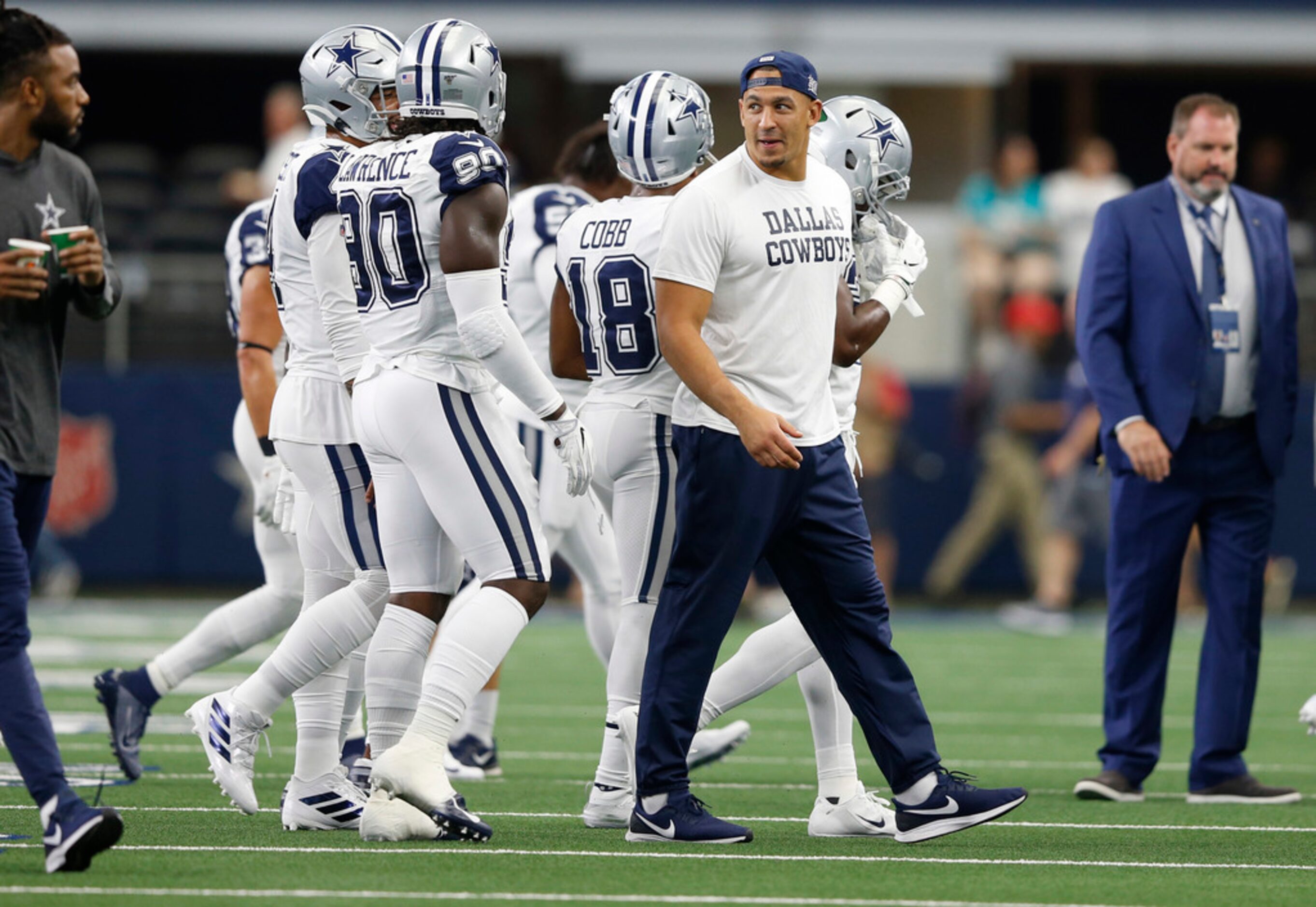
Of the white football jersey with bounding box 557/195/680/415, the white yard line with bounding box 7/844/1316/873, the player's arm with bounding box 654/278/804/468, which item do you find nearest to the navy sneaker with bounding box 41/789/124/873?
the white yard line with bounding box 7/844/1316/873

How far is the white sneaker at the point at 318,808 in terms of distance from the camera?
234 inches

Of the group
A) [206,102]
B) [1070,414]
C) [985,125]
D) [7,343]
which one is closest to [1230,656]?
[7,343]

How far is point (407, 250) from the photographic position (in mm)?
5578

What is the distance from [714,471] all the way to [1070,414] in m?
9.72

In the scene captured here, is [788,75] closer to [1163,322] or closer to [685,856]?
[685,856]

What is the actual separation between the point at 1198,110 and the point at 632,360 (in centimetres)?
250

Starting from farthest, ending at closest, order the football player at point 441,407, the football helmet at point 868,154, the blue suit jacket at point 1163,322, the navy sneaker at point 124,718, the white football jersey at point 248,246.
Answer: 1. the blue suit jacket at point 1163,322
2. the navy sneaker at point 124,718
3. the white football jersey at point 248,246
4. the football helmet at point 868,154
5. the football player at point 441,407

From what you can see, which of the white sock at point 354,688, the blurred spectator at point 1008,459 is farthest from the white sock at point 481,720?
the blurred spectator at point 1008,459

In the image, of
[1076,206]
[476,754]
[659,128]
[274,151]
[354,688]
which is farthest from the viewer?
[1076,206]

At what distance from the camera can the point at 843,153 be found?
6.31m

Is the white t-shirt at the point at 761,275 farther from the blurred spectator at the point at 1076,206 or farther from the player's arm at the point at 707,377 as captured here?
the blurred spectator at the point at 1076,206

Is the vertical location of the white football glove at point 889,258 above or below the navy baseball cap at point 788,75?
below

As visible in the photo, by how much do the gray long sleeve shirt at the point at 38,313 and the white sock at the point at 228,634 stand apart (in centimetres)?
187

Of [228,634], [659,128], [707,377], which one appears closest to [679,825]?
[707,377]
